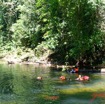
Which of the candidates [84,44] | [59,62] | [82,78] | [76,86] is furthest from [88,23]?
[76,86]

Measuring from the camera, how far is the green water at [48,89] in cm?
2636

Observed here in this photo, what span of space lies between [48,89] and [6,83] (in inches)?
222

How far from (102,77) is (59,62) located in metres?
13.7

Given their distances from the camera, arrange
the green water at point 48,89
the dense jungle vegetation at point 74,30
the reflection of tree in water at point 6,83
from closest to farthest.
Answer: the green water at point 48,89, the reflection of tree in water at point 6,83, the dense jungle vegetation at point 74,30

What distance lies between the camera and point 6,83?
3378 cm

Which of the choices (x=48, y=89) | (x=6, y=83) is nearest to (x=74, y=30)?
(x=6, y=83)

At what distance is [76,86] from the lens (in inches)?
1277

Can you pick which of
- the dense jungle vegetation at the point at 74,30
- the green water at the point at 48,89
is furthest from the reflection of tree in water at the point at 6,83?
the dense jungle vegetation at the point at 74,30

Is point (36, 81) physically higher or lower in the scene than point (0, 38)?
lower

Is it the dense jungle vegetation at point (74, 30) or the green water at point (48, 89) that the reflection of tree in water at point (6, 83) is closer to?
the green water at point (48, 89)

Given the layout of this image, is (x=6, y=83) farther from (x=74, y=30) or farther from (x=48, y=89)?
(x=74, y=30)

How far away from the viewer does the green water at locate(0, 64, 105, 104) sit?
26359mm

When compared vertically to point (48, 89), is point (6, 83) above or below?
above

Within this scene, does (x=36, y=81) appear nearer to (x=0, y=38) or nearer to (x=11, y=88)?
(x=11, y=88)
